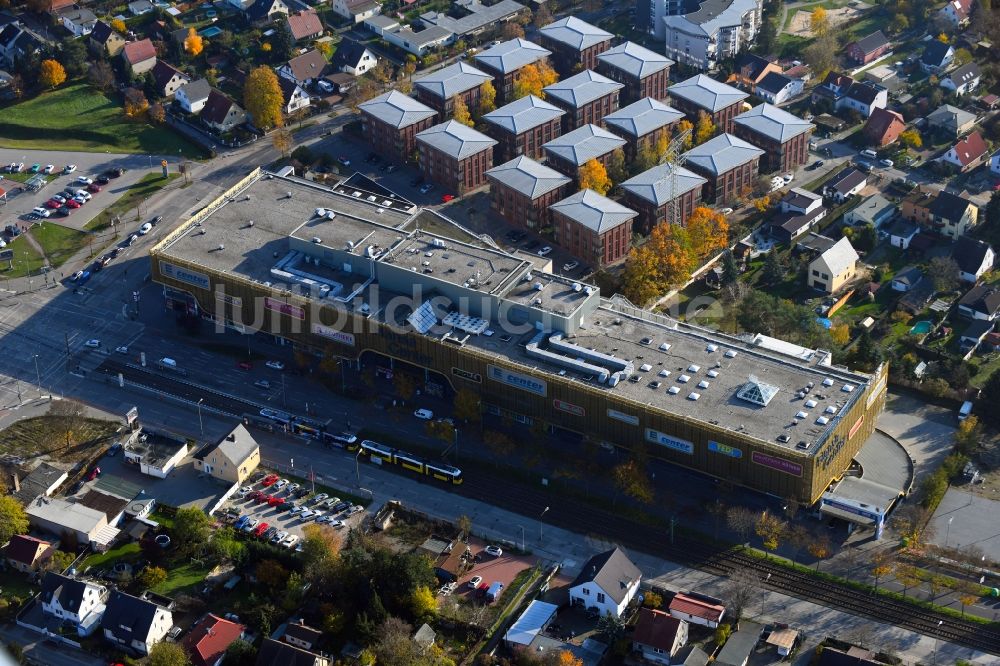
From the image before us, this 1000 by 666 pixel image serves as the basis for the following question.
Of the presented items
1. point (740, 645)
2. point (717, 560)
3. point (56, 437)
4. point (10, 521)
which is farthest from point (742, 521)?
point (56, 437)

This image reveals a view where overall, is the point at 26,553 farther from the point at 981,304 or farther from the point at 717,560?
the point at 981,304

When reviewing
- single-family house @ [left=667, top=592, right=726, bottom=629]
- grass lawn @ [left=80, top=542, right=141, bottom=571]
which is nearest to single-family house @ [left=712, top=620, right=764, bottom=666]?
single-family house @ [left=667, top=592, right=726, bottom=629]

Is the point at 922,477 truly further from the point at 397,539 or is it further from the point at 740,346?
the point at 397,539

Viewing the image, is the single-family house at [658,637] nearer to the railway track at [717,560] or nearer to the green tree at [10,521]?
the railway track at [717,560]

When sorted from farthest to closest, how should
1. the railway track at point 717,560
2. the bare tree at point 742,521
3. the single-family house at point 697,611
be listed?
the bare tree at point 742,521
the railway track at point 717,560
the single-family house at point 697,611

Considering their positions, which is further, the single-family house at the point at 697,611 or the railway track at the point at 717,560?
the railway track at the point at 717,560

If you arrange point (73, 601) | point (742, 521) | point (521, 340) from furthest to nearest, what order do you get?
1. point (521, 340)
2. point (742, 521)
3. point (73, 601)

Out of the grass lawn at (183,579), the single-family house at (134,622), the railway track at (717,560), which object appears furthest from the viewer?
the grass lawn at (183,579)

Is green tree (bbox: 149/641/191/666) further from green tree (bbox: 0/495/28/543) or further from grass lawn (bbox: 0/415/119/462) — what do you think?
grass lawn (bbox: 0/415/119/462)

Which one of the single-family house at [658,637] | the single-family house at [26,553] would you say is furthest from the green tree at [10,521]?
the single-family house at [658,637]
